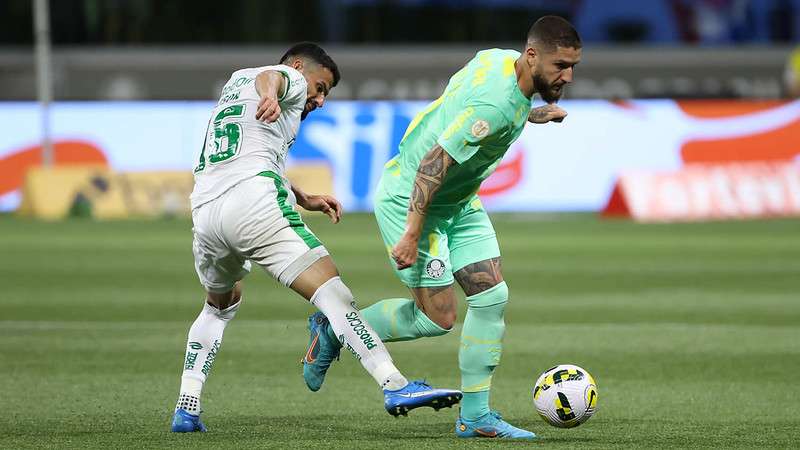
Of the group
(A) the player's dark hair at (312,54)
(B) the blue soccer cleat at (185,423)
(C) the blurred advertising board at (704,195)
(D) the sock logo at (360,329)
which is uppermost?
(A) the player's dark hair at (312,54)

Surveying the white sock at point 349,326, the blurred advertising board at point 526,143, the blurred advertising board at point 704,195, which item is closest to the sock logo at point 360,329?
the white sock at point 349,326

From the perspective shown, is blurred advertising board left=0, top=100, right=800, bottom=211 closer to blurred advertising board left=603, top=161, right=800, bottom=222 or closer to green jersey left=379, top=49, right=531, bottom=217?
blurred advertising board left=603, top=161, right=800, bottom=222

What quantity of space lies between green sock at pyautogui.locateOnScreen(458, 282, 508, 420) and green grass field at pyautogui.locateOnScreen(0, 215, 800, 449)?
0.70 feet

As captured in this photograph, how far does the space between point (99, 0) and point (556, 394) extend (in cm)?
3179

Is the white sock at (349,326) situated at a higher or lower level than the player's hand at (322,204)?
lower

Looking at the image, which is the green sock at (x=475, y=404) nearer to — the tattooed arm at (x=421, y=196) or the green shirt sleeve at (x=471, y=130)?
the tattooed arm at (x=421, y=196)

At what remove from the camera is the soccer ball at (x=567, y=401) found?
7059 millimetres

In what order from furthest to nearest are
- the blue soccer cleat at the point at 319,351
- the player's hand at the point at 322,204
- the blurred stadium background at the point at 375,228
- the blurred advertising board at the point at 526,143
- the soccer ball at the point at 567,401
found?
the blurred advertising board at the point at 526,143
the blurred stadium background at the point at 375,228
the player's hand at the point at 322,204
the blue soccer cleat at the point at 319,351
the soccer ball at the point at 567,401

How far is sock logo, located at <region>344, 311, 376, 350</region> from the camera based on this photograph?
22.2ft

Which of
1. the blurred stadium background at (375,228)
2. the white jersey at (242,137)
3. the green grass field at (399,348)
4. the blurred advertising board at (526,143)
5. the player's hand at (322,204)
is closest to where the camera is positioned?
the white jersey at (242,137)

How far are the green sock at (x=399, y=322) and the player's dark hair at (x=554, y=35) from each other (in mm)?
1476

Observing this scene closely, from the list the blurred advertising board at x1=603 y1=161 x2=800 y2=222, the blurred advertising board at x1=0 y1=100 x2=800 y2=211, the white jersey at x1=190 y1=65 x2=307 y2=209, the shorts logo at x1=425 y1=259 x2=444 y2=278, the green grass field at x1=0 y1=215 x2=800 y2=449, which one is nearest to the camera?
the white jersey at x1=190 y1=65 x2=307 y2=209

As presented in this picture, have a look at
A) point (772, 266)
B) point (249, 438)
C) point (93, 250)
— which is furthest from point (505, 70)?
point (93, 250)

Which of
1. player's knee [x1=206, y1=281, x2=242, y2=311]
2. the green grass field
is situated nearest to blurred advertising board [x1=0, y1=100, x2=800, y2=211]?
the green grass field
